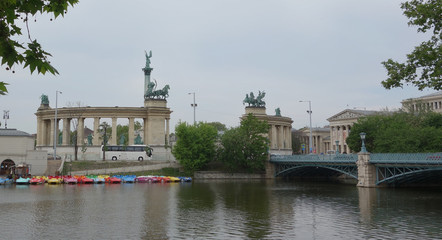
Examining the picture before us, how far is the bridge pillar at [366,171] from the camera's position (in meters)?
61.4

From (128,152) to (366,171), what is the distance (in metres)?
55.3

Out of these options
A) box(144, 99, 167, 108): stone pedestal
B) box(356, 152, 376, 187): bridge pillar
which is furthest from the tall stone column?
box(356, 152, 376, 187): bridge pillar

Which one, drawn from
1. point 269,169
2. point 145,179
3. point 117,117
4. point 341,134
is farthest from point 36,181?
point 341,134

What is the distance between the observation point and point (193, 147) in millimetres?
89750

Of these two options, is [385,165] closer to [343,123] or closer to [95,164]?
[95,164]

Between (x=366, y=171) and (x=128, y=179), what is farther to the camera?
(x=128, y=179)

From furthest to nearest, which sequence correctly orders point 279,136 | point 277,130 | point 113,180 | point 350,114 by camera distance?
point 350,114, point 277,130, point 279,136, point 113,180

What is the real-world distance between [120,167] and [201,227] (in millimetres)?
62185

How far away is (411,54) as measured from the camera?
21203mm

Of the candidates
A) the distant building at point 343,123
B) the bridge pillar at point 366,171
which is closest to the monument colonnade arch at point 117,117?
the bridge pillar at point 366,171

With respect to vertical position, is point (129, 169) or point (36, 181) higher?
point (129, 169)

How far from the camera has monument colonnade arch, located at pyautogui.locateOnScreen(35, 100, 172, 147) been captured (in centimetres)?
10344

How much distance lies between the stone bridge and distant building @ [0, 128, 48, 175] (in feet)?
163

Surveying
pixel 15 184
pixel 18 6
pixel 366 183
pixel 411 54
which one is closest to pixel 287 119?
pixel 366 183
